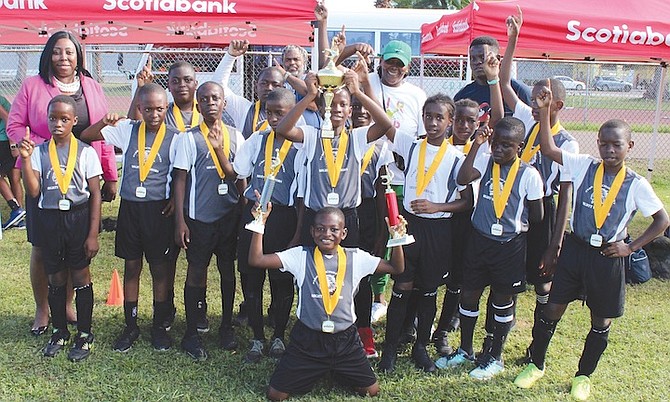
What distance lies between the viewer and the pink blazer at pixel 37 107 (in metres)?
4.36

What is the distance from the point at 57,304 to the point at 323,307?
1915 mm

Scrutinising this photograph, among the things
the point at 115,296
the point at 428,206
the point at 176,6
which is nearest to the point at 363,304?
the point at 428,206

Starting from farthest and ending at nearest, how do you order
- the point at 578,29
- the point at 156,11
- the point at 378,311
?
the point at 578,29, the point at 156,11, the point at 378,311

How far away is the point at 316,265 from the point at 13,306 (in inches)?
111

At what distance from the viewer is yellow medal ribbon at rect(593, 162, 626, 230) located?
3.61 m

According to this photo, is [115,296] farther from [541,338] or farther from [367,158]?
[541,338]

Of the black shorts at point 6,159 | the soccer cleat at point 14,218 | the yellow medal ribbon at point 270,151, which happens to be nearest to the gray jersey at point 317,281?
the yellow medal ribbon at point 270,151

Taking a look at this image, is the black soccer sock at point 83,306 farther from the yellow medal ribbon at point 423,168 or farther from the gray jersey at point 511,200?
the gray jersey at point 511,200

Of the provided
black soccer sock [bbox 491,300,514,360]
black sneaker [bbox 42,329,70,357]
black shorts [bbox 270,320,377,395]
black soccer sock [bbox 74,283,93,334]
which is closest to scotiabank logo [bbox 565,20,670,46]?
black soccer sock [bbox 491,300,514,360]

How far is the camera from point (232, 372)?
4.04 metres

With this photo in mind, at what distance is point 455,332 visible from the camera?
191 inches

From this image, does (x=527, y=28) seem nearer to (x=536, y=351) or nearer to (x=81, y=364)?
(x=536, y=351)

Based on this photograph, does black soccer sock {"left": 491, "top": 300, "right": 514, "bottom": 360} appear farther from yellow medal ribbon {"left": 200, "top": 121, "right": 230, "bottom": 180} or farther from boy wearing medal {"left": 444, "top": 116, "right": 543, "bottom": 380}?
yellow medal ribbon {"left": 200, "top": 121, "right": 230, "bottom": 180}

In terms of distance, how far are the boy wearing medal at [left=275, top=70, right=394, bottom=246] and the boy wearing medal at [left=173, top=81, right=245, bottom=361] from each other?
516 mm
